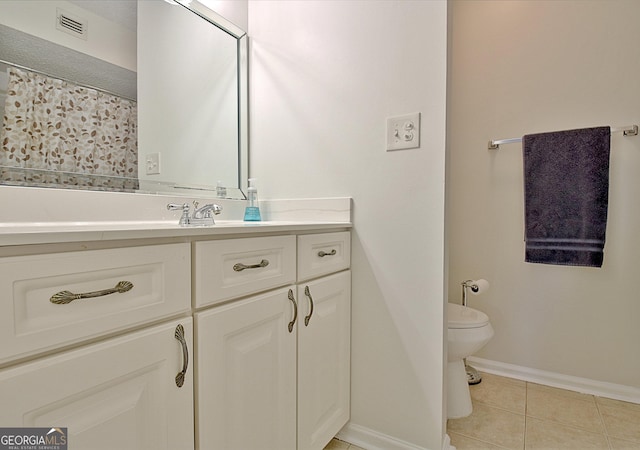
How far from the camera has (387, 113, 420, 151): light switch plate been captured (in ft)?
3.86

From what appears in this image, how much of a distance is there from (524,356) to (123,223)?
208 cm

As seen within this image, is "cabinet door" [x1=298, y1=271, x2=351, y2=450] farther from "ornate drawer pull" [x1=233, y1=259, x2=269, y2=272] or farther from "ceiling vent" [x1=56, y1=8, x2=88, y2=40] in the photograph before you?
"ceiling vent" [x1=56, y1=8, x2=88, y2=40]

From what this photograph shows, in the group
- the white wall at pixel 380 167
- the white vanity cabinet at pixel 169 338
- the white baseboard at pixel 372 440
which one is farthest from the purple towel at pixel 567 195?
the white vanity cabinet at pixel 169 338

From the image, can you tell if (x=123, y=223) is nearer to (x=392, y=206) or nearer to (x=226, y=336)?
(x=226, y=336)

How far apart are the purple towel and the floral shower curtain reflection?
178 centimetres

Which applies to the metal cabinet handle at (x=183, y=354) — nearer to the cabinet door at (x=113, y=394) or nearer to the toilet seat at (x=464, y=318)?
the cabinet door at (x=113, y=394)

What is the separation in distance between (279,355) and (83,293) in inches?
22.1

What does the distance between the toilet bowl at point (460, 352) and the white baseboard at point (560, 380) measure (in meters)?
0.54

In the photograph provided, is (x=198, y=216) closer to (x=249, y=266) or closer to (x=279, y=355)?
(x=249, y=266)

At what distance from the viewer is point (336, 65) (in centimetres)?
134

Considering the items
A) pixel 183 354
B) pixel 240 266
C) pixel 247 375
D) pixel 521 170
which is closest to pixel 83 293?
pixel 183 354

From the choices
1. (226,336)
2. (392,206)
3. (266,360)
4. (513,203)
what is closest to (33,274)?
(226,336)

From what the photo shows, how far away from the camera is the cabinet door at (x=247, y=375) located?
75cm

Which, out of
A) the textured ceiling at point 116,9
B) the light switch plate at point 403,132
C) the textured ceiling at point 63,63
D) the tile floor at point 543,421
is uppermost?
the textured ceiling at point 116,9
